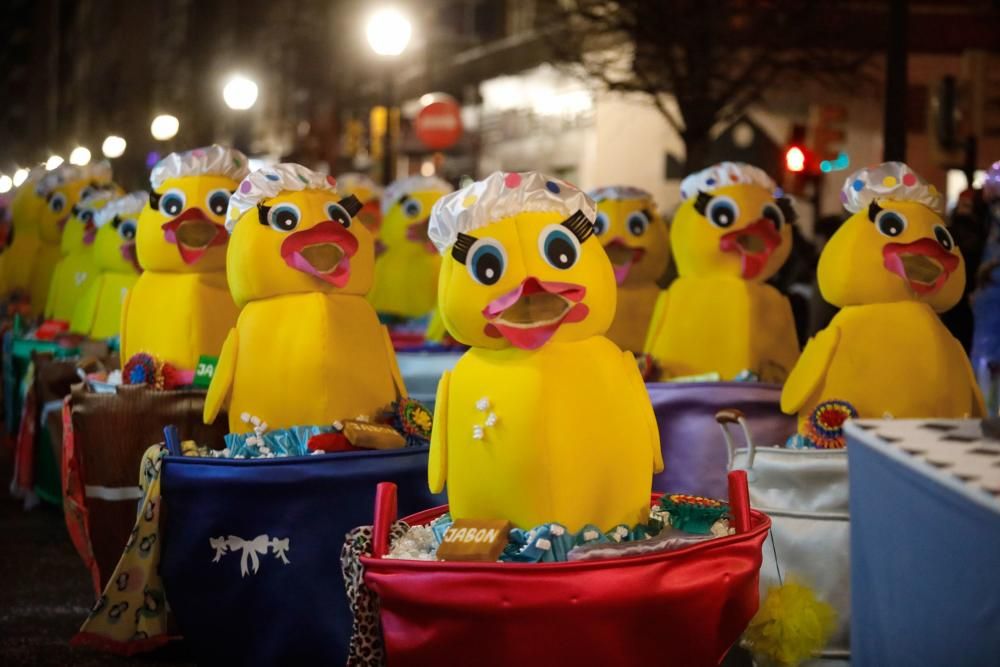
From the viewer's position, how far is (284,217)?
5.04 metres

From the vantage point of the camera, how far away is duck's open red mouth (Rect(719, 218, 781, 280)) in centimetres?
614

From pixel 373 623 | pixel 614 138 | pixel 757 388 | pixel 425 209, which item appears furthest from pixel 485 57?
pixel 373 623

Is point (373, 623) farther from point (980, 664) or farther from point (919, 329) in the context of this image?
point (919, 329)

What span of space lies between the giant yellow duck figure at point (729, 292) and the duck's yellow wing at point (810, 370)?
91 centimetres

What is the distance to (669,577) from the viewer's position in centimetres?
327

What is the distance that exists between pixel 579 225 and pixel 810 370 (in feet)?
4.85

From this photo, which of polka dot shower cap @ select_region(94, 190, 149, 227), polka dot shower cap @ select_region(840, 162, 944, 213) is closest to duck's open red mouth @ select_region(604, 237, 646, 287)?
polka dot shower cap @ select_region(840, 162, 944, 213)

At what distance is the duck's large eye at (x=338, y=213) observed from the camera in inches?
203

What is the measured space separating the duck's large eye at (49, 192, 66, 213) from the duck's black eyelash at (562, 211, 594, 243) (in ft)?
22.3

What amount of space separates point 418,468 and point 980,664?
2.25 meters

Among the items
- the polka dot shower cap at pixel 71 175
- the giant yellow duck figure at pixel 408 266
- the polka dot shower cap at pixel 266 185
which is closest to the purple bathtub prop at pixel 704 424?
the polka dot shower cap at pixel 266 185

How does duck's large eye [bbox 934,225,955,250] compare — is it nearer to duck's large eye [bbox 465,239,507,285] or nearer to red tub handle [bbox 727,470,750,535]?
red tub handle [bbox 727,470,750,535]

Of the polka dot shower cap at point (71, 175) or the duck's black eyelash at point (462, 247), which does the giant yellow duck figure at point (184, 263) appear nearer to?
the duck's black eyelash at point (462, 247)

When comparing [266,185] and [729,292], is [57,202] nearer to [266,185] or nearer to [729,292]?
[266,185]
